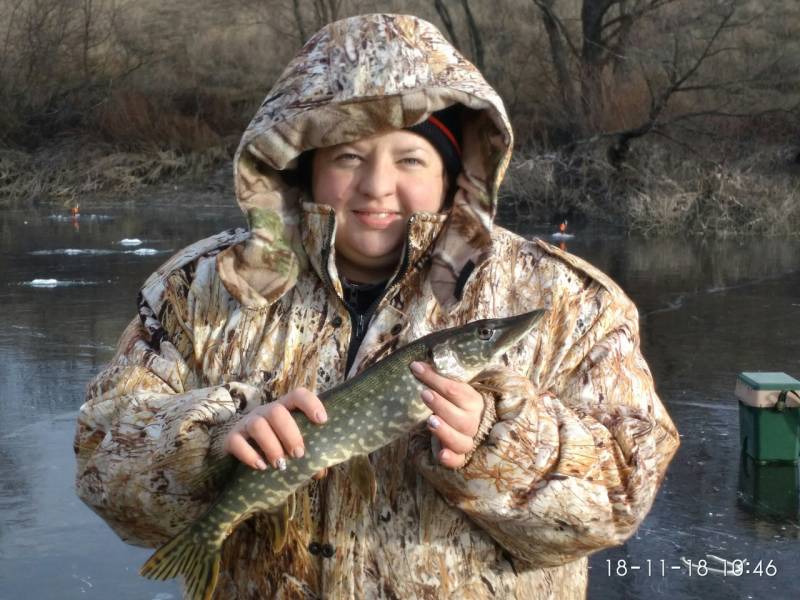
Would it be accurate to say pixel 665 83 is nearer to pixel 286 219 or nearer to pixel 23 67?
pixel 23 67

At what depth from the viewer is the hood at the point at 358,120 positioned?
108 inches

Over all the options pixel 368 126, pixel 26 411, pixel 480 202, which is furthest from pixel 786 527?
pixel 26 411

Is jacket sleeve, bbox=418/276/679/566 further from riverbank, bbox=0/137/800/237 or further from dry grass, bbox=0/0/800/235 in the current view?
dry grass, bbox=0/0/800/235

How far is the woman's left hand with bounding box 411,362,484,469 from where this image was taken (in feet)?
7.82

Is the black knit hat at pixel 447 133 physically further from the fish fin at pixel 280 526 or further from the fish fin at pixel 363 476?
the fish fin at pixel 280 526

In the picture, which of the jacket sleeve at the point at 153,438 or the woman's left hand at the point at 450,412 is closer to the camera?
the woman's left hand at the point at 450,412

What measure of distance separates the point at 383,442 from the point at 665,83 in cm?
1793

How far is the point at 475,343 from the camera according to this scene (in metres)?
2.48

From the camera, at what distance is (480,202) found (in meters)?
2.85

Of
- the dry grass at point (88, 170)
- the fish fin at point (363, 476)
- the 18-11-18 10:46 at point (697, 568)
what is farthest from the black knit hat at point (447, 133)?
the dry grass at point (88, 170)

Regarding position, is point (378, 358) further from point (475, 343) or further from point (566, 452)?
point (566, 452)

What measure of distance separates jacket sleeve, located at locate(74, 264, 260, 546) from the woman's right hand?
11 cm

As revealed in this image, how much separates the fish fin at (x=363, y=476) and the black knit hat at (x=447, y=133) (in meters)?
0.87

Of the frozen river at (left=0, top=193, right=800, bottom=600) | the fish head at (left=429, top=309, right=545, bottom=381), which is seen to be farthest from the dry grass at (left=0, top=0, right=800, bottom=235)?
the fish head at (left=429, top=309, right=545, bottom=381)
